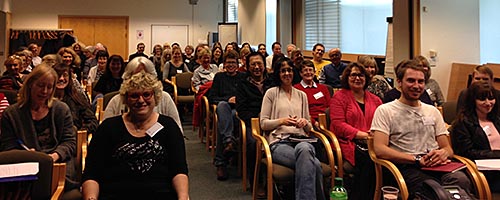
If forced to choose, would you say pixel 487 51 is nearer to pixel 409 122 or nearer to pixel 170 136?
pixel 409 122

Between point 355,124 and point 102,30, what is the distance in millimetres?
11361

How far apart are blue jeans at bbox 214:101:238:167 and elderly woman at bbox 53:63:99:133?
1.29m

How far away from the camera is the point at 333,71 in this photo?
5824 millimetres

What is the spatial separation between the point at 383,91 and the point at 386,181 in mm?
1771

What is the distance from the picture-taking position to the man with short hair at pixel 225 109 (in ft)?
14.2

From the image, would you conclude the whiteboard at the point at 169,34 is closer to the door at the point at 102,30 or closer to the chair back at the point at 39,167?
the door at the point at 102,30

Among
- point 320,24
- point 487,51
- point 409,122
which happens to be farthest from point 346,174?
point 320,24

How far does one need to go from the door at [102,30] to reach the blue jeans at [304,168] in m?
11.1

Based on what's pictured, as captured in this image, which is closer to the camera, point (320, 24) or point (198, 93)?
point (198, 93)

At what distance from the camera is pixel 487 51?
18.2ft

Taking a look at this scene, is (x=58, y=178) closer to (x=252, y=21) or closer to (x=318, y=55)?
(x=318, y=55)

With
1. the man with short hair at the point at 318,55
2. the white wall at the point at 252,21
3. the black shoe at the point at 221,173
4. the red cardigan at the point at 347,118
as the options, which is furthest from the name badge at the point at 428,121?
the white wall at the point at 252,21

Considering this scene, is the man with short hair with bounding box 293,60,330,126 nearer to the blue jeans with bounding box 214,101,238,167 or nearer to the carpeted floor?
the blue jeans with bounding box 214,101,238,167

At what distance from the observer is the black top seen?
7.77ft
